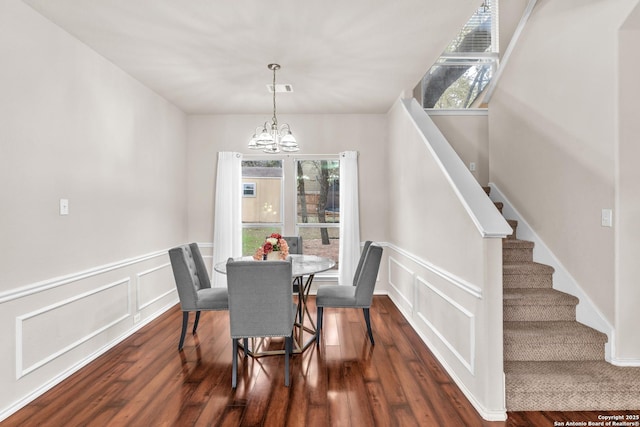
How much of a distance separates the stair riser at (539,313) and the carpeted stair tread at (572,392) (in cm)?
52

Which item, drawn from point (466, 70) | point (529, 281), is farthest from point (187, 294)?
point (466, 70)

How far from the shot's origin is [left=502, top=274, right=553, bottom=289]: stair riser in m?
3.03

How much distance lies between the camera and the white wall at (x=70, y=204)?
7.55ft

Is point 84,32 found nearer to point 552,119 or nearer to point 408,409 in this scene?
point 408,409

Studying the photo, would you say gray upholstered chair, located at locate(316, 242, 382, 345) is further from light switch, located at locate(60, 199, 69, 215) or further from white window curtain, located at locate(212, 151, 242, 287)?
white window curtain, located at locate(212, 151, 242, 287)

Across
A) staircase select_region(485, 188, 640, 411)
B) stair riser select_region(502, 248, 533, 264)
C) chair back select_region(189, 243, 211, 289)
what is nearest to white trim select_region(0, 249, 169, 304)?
chair back select_region(189, 243, 211, 289)

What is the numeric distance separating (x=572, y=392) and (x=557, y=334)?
41cm

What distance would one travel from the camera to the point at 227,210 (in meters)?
5.19

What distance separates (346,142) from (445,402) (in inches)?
149

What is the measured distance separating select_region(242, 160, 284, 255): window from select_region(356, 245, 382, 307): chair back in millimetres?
2462

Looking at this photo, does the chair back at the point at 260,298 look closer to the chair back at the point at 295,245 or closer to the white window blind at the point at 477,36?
the chair back at the point at 295,245

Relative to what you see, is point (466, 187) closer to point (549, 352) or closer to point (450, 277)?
point (450, 277)

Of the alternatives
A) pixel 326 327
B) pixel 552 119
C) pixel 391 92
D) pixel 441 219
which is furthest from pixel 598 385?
pixel 391 92

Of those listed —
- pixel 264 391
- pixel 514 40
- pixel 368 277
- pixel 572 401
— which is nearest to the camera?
pixel 572 401
